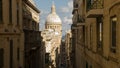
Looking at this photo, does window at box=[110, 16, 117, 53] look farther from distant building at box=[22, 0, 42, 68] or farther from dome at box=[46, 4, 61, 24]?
dome at box=[46, 4, 61, 24]

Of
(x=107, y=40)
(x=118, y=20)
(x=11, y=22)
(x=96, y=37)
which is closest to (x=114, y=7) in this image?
(x=118, y=20)

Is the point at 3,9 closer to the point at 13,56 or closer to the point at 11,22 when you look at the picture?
the point at 11,22

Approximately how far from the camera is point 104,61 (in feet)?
48.6

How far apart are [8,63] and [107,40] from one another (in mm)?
9591

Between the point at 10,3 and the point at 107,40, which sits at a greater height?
the point at 10,3

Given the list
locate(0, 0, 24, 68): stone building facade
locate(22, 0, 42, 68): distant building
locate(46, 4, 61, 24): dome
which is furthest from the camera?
locate(46, 4, 61, 24): dome

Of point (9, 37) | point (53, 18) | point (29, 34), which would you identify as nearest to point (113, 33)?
point (9, 37)

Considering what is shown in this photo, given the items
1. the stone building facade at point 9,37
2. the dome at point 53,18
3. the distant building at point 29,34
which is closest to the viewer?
the stone building facade at point 9,37

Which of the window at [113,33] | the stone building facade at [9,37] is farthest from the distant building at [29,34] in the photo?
the window at [113,33]

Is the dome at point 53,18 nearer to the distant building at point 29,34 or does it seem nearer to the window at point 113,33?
the distant building at point 29,34

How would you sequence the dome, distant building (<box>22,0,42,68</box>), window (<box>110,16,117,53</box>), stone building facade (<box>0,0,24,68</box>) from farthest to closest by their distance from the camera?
the dome, distant building (<box>22,0,42,68</box>), stone building facade (<box>0,0,24,68</box>), window (<box>110,16,117,53</box>)

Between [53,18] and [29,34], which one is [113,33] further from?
[53,18]

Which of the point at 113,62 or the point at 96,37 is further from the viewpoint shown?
the point at 96,37

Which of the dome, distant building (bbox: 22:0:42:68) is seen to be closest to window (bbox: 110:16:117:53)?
distant building (bbox: 22:0:42:68)
